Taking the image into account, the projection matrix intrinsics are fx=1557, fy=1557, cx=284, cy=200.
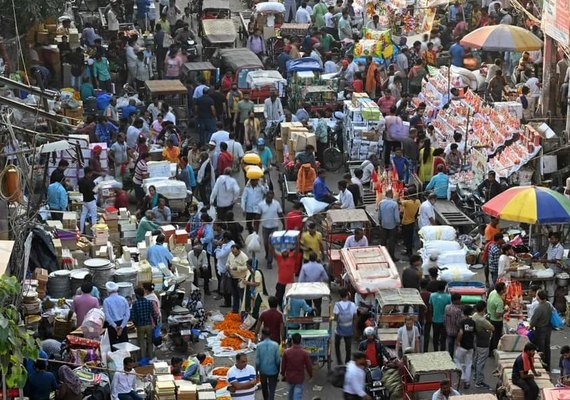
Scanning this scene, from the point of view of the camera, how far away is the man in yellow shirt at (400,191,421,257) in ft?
81.0

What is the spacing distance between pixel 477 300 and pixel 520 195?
2.09 m

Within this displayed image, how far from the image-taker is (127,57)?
33562 mm

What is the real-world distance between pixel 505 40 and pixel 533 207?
891 centimetres

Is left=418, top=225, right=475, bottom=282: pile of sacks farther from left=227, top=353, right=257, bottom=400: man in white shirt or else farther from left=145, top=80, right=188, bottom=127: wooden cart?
left=145, top=80, right=188, bottom=127: wooden cart

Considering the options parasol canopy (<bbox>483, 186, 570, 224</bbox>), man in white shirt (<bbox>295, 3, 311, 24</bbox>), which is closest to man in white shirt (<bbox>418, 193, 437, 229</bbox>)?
parasol canopy (<bbox>483, 186, 570, 224</bbox>)

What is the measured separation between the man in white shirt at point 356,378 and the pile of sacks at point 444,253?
413 cm

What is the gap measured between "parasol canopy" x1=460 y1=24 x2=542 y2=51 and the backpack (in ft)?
39.7

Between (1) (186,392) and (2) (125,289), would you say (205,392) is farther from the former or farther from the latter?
(2) (125,289)

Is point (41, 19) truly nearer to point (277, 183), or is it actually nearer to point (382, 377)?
point (277, 183)

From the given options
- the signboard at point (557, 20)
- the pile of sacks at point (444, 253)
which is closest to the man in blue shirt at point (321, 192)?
the pile of sacks at point (444, 253)

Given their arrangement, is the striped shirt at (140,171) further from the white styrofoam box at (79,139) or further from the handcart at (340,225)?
the handcart at (340,225)

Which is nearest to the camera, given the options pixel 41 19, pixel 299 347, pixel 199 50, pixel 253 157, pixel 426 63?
pixel 299 347

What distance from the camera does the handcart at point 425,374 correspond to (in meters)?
19.0

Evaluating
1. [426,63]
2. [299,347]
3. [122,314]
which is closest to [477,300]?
[299,347]
